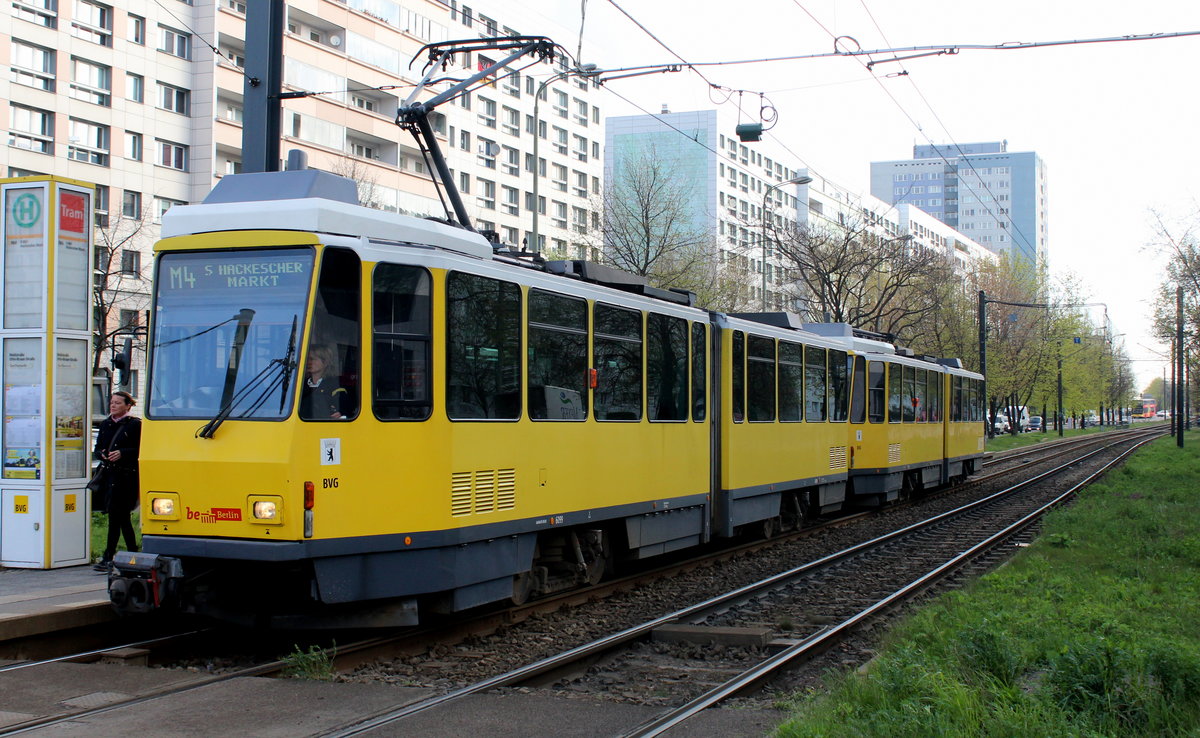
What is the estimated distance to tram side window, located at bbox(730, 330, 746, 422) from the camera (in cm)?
1373

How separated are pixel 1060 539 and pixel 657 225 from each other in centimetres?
2163

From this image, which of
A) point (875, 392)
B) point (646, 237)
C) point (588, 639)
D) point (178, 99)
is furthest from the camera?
point (178, 99)

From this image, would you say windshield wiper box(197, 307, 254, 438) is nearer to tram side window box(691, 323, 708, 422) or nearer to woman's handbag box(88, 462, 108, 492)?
woman's handbag box(88, 462, 108, 492)

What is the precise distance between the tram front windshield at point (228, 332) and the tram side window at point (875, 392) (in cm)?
1350

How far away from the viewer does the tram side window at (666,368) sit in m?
11.6

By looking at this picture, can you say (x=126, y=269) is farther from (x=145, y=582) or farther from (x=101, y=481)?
(x=145, y=582)

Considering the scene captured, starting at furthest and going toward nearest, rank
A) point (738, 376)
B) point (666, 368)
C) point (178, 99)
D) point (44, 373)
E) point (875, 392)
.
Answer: point (178, 99), point (875, 392), point (738, 376), point (666, 368), point (44, 373)

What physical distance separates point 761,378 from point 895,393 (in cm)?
732

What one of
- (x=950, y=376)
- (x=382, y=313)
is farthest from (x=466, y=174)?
(x=382, y=313)

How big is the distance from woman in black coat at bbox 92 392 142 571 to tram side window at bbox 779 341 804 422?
8.12 metres

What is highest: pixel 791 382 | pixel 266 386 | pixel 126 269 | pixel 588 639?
pixel 126 269

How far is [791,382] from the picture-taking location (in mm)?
15891

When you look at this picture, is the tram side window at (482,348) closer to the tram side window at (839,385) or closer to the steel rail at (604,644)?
the steel rail at (604,644)

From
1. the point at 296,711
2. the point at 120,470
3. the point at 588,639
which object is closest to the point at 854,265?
the point at 120,470
